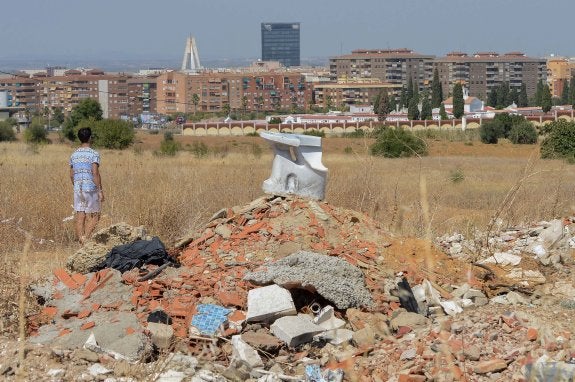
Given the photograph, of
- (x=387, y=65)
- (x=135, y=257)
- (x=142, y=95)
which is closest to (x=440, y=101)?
(x=142, y=95)

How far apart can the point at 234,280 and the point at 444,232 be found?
4.00 m

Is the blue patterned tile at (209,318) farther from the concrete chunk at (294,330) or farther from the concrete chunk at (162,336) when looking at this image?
the concrete chunk at (294,330)

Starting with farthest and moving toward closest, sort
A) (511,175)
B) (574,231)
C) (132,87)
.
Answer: (132,87) → (511,175) → (574,231)

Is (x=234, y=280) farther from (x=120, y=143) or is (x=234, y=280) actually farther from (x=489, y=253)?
(x=120, y=143)

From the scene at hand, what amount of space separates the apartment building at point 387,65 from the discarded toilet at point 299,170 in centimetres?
14902

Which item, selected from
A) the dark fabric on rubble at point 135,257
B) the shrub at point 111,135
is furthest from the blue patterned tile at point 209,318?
the shrub at point 111,135

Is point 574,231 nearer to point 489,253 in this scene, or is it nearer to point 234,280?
point 489,253

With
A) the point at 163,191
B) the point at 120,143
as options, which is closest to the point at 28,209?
the point at 163,191

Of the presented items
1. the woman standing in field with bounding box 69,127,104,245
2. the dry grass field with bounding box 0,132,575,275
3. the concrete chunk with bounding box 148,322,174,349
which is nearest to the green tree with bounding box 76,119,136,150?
the dry grass field with bounding box 0,132,575,275

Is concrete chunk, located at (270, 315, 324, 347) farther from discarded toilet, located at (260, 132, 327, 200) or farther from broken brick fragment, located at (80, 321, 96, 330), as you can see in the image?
discarded toilet, located at (260, 132, 327, 200)

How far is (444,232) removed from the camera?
11.0 metres

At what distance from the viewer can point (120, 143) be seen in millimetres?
38500

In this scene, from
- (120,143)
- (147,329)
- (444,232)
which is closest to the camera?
(147,329)

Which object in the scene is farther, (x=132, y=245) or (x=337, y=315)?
(x=132, y=245)
